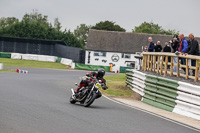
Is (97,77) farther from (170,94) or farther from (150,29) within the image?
(150,29)

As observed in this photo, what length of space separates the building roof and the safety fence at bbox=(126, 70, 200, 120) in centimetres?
5660

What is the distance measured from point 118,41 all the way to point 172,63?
60614mm

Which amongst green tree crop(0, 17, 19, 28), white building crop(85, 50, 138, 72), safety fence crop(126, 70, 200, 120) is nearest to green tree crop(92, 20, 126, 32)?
white building crop(85, 50, 138, 72)

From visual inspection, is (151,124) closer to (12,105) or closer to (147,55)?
(12,105)

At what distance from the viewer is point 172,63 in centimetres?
1766

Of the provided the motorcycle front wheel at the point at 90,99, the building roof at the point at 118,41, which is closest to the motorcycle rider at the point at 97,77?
the motorcycle front wheel at the point at 90,99

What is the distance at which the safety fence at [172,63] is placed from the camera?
1565cm

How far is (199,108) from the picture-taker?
44.0ft

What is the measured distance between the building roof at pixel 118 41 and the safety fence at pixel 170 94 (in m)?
56.6

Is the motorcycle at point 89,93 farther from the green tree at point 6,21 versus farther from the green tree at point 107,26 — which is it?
the green tree at point 6,21

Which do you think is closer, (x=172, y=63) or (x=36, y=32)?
(x=172, y=63)

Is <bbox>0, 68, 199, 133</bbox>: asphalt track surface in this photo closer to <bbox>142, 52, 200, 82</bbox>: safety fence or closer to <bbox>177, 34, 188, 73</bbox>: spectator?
<bbox>142, 52, 200, 82</bbox>: safety fence

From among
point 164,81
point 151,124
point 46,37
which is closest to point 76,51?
point 46,37

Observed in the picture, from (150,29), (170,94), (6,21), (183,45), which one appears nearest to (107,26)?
(150,29)
